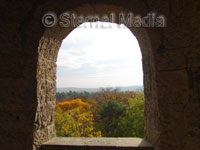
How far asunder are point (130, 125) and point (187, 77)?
5824 millimetres

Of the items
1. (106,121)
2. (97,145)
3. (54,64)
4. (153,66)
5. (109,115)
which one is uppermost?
(54,64)

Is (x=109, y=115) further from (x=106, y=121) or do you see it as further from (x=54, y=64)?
(x=54, y=64)

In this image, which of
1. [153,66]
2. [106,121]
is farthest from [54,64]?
[106,121]

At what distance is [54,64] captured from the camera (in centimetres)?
230

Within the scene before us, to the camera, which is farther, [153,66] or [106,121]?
[106,121]

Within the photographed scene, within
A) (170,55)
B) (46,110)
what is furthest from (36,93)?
(170,55)

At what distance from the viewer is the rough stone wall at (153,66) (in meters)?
1.66

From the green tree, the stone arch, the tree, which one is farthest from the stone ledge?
the tree

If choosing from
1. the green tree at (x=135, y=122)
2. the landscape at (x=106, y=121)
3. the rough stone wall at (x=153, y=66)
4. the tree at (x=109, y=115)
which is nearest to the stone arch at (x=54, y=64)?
the rough stone wall at (x=153, y=66)

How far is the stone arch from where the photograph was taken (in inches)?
70.1

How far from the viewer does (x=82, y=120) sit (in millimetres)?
6480

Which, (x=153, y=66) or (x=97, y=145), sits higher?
(x=153, y=66)

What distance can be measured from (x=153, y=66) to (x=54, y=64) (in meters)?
1.37

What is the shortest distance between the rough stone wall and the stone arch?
0.01m
